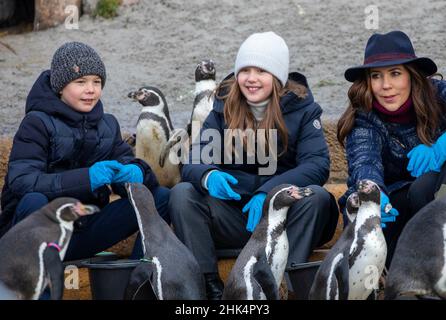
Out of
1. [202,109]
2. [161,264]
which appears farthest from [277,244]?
[202,109]

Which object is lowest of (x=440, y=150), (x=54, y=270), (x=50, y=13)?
(x=54, y=270)

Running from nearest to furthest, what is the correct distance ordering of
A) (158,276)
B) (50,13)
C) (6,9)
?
1. (158,276)
2. (50,13)
3. (6,9)

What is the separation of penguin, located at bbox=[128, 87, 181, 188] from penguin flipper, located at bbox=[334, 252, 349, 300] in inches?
59.0

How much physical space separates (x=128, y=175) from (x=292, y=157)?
625 millimetres

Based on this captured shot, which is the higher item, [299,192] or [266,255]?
[299,192]

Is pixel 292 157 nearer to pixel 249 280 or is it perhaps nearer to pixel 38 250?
pixel 249 280

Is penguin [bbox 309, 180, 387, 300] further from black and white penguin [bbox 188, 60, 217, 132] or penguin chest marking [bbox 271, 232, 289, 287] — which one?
black and white penguin [bbox 188, 60, 217, 132]

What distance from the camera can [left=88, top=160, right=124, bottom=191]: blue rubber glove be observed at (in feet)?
11.5

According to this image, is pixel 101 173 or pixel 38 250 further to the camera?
pixel 101 173

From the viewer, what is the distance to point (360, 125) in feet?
12.4

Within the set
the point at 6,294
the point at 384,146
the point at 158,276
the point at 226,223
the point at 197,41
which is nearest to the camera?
the point at 6,294

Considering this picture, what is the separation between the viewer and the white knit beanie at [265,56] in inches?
150

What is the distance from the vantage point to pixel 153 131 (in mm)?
4641
